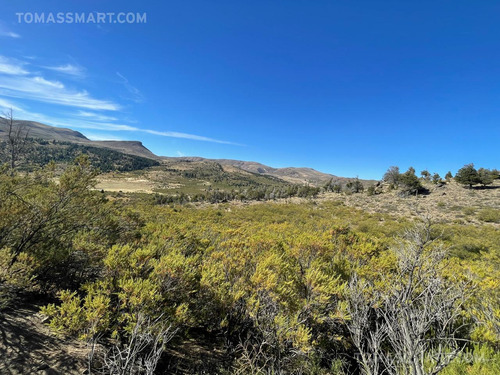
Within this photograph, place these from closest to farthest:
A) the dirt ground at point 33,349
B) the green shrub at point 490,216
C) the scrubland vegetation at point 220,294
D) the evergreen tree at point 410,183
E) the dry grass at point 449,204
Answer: the dirt ground at point 33,349
the scrubland vegetation at point 220,294
the green shrub at point 490,216
the dry grass at point 449,204
the evergreen tree at point 410,183

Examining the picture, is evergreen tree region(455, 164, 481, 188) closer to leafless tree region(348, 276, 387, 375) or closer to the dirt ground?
leafless tree region(348, 276, 387, 375)

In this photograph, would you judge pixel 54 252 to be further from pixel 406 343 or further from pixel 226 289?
pixel 406 343

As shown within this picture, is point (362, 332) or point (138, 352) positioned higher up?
point (362, 332)

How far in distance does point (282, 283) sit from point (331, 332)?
2.03 m

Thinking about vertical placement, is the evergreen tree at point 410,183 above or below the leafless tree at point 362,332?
above

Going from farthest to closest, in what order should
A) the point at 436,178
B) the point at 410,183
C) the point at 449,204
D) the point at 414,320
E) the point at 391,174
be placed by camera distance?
the point at 391,174 < the point at 436,178 < the point at 410,183 < the point at 449,204 < the point at 414,320

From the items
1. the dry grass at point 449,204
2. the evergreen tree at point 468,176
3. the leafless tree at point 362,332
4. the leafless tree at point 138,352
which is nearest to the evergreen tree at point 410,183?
the dry grass at point 449,204

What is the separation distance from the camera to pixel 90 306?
4641mm

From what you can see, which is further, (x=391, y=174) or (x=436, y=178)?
(x=391, y=174)

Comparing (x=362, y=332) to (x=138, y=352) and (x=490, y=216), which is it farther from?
(x=490, y=216)

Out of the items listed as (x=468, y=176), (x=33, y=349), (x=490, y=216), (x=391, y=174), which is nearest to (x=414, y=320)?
(x=33, y=349)

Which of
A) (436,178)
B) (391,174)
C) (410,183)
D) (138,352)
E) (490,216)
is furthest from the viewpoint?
(391,174)

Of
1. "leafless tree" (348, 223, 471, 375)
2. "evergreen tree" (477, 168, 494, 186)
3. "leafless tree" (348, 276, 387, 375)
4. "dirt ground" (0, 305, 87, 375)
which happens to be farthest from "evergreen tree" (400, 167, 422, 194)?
"dirt ground" (0, 305, 87, 375)

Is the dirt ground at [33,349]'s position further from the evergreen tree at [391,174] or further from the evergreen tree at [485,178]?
the evergreen tree at [391,174]
